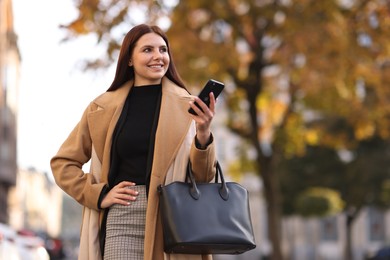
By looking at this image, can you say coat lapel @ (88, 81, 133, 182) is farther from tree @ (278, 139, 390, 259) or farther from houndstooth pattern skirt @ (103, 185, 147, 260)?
tree @ (278, 139, 390, 259)

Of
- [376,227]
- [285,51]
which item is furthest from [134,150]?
[376,227]

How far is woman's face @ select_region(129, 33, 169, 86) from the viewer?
4.52 m

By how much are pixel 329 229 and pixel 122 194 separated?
58.9 m

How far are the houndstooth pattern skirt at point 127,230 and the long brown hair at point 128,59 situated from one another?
0.61 m

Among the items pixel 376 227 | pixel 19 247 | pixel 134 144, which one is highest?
pixel 376 227

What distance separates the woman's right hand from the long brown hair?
59 centimetres

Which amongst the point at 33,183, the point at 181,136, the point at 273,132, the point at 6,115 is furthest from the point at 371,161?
the point at 33,183

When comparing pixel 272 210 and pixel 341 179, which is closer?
pixel 272 210

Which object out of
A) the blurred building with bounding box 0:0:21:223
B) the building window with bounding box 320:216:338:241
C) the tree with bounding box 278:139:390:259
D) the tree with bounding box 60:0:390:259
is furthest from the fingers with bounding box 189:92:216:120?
the building window with bounding box 320:216:338:241

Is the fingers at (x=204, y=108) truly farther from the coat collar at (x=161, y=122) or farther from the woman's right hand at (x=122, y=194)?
the woman's right hand at (x=122, y=194)

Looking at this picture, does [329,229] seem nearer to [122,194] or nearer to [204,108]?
[122,194]

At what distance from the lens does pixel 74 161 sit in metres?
4.59

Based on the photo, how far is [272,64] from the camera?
24.4 m

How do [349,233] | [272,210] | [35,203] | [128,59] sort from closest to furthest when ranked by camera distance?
[128,59]
[272,210]
[349,233]
[35,203]
